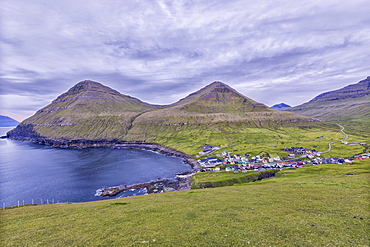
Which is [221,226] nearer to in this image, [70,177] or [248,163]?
[248,163]

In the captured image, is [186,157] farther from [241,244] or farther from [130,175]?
[241,244]

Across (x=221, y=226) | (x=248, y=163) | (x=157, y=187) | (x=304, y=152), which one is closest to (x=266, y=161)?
(x=248, y=163)

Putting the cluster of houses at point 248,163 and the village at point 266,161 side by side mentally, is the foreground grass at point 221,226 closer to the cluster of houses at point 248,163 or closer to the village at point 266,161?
the village at point 266,161

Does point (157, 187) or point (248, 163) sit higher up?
point (248, 163)

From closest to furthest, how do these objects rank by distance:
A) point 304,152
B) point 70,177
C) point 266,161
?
point 70,177 < point 266,161 < point 304,152

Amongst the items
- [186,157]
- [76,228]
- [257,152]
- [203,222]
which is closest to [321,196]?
[203,222]

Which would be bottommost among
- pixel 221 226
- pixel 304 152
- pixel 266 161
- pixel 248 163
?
pixel 266 161

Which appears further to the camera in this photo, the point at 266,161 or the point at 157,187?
the point at 266,161

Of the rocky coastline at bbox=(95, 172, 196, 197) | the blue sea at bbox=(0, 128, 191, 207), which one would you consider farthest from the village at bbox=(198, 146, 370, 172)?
the rocky coastline at bbox=(95, 172, 196, 197)

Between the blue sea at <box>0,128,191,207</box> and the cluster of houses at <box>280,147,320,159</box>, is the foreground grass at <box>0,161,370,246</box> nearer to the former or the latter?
the blue sea at <box>0,128,191,207</box>

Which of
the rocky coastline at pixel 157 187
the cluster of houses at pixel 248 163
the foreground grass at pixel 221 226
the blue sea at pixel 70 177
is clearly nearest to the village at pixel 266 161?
the cluster of houses at pixel 248 163
